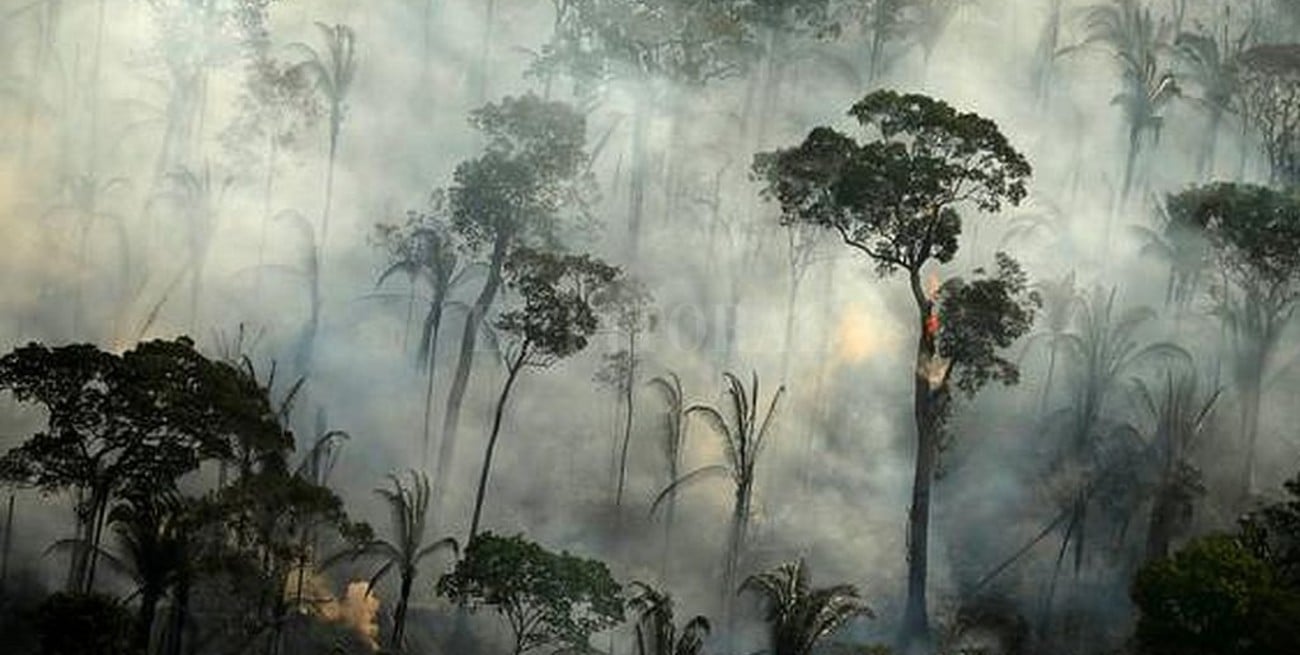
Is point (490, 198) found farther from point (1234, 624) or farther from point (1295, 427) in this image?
point (1295, 427)

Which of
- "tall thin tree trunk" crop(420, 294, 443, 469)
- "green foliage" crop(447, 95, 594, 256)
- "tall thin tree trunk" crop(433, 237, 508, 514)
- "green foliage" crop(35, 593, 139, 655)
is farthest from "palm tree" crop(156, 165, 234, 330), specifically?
"green foliage" crop(35, 593, 139, 655)

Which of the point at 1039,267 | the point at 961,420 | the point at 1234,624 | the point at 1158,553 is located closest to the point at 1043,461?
the point at 961,420

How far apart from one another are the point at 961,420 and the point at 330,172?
37428 millimetres

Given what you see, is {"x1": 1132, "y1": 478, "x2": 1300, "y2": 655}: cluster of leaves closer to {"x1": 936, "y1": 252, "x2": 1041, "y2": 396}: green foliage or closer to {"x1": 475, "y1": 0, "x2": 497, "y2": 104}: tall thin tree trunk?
{"x1": 936, "y1": 252, "x2": 1041, "y2": 396}: green foliage

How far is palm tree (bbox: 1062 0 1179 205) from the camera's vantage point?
77.3m

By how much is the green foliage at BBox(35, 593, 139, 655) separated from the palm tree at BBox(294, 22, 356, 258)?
130 feet

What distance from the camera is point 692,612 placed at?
6047 centimetres

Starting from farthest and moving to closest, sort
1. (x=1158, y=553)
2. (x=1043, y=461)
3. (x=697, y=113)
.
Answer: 1. (x=697, y=113)
2. (x=1043, y=461)
3. (x=1158, y=553)

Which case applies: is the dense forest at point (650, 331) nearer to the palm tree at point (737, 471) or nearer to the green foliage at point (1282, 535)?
the green foliage at point (1282, 535)

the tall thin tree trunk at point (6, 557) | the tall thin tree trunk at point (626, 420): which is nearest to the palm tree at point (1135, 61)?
the tall thin tree trunk at point (626, 420)

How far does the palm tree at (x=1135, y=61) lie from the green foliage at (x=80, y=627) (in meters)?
58.5

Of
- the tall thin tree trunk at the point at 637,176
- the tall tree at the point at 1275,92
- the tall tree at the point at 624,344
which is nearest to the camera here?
the tall tree at the point at 624,344

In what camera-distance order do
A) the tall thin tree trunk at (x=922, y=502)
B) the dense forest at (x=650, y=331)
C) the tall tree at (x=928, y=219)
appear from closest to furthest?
1. the dense forest at (x=650, y=331)
2. the tall thin tree trunk at (x=922, y=502)
3. the tall tree at (x=928, y=219)

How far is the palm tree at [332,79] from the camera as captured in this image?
75562mm
